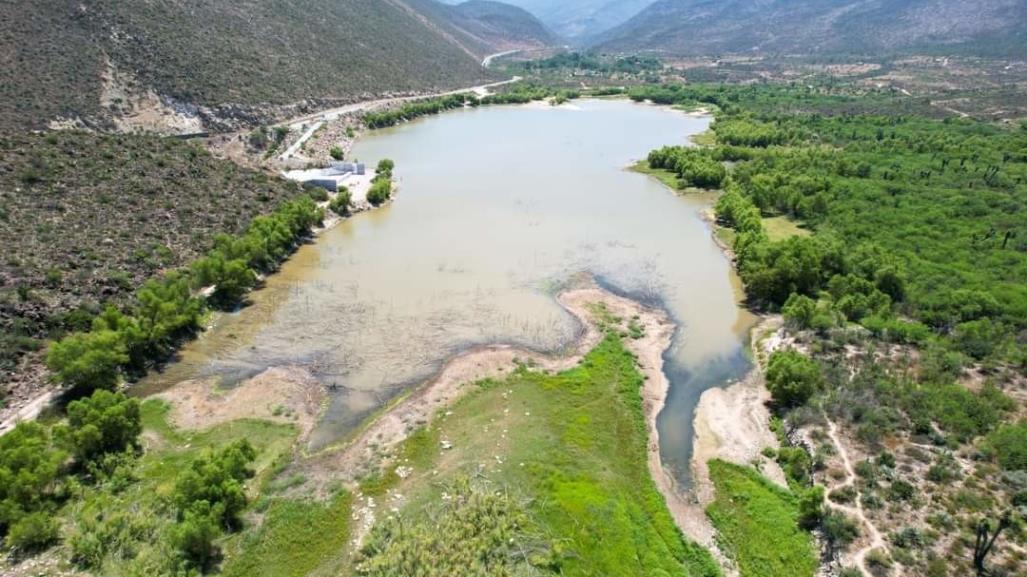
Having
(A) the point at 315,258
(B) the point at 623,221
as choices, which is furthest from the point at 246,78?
(B) the point at 623,221

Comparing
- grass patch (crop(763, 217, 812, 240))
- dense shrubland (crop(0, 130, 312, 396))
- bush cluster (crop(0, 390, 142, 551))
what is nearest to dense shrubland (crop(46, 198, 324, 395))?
dense shrubland (crop(0, 130, 312, 396))

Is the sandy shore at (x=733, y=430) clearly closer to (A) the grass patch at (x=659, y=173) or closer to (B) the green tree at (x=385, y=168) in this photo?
(A) the grass patch at (x=659, y=173)

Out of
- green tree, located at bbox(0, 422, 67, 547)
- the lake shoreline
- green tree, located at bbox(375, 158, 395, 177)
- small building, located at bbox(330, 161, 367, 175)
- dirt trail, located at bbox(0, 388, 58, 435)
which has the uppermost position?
green tree, located at bbox(0, 422, 67, 547)

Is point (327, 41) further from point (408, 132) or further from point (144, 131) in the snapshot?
point (144, 131)

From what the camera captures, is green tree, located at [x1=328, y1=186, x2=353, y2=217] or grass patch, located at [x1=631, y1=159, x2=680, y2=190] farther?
grass patch, located at [x1=631, y1=159, x2=680, y2=190]

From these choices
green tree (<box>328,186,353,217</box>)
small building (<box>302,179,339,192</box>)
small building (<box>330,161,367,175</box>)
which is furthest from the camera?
small building (<box>330,161,367,175</box>)

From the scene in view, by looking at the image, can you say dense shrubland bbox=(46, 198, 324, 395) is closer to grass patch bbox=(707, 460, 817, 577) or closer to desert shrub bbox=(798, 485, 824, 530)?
grass patch bbox=(707, 460, 817, 577)

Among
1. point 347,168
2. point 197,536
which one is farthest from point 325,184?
point 197,536

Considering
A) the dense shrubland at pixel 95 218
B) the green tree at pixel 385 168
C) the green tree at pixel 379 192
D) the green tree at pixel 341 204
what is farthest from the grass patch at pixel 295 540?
the green tree at pixel 385 168
